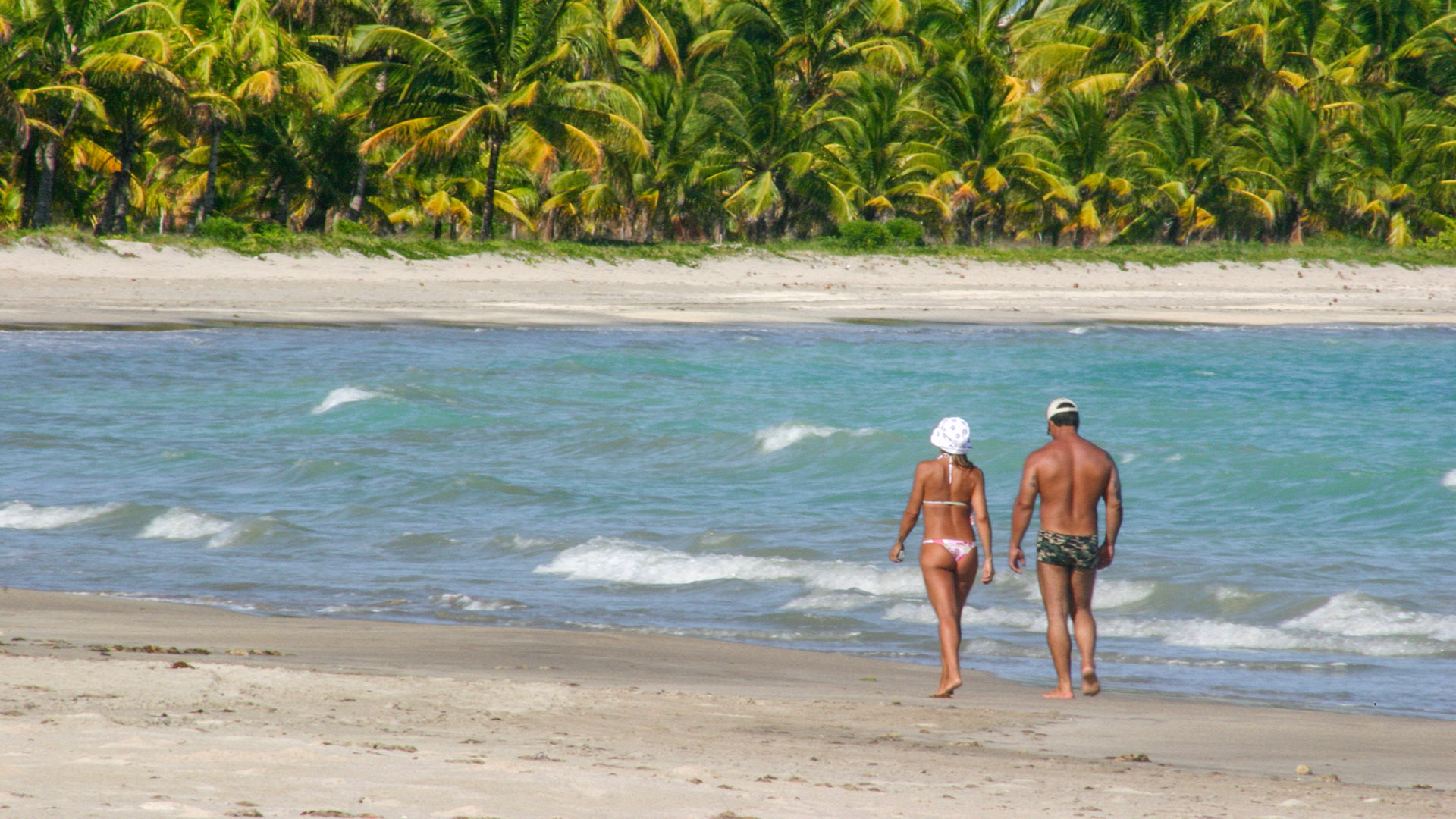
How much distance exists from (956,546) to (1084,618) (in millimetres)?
687

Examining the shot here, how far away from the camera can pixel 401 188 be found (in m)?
37.1

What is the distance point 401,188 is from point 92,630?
31641 millimetres

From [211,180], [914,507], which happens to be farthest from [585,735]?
[211,180]

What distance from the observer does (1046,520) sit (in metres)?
6.26

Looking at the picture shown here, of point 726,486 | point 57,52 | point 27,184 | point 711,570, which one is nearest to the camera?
point 711,570

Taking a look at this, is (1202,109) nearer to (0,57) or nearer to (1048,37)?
(1048,37)

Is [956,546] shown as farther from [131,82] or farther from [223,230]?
[131,82]

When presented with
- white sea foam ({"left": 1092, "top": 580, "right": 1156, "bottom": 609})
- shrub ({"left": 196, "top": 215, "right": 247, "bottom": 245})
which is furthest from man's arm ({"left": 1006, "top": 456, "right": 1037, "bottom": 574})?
shrub ({"left": 196, "top": 215, "right": 247, "bottom": 245})

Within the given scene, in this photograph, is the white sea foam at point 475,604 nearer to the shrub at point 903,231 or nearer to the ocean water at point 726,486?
the ocean water at point 726,486

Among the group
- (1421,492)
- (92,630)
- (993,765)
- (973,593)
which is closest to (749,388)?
(1421,492)

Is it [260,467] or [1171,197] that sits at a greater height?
[1171,197]

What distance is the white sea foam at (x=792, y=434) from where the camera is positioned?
14.8 m

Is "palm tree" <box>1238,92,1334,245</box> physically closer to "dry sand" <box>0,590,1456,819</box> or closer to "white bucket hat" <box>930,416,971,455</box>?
"white bucket hat" <box>930,416,971,455</box>

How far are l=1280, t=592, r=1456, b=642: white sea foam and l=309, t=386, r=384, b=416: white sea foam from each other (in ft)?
37.1
